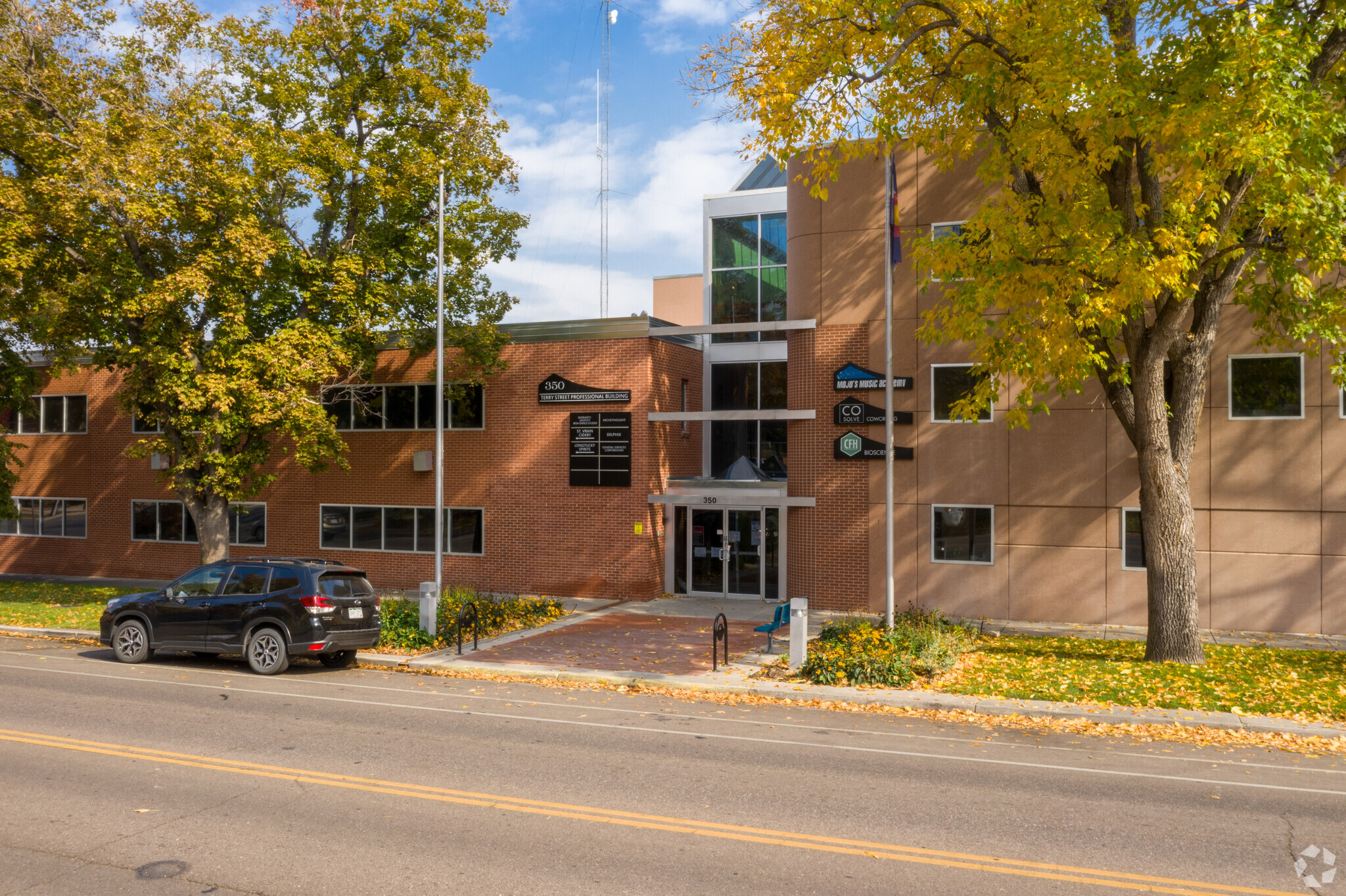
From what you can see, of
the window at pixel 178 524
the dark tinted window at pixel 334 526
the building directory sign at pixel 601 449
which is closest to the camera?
the building directory sign at pixel 601 449

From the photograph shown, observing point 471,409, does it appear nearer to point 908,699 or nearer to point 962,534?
point 962,534

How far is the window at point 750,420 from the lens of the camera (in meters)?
23.7

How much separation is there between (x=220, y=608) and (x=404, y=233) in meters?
10.5

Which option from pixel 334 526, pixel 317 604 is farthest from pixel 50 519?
pixel 317 604

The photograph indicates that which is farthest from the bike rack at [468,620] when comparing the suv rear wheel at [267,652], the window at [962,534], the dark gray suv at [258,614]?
the window at [962,534]

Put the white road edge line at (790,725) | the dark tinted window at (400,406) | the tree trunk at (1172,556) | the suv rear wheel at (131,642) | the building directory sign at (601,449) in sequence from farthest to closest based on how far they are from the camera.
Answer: the dark tinted window at (400,406) < the building directory sign at (601,449) < the suv rear wheel at (131,642) < the tree trunk at (1172,556) < the white road edge line at (790,725)

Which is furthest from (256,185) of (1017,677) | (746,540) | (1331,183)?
(1331,183)

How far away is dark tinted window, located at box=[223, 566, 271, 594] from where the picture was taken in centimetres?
1388

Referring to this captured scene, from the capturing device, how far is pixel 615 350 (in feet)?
73.7

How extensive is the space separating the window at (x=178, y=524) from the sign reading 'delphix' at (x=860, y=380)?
16912 mm

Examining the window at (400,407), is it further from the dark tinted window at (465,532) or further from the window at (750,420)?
the window at (750,420)

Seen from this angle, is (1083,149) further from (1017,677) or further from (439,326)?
(439,326)

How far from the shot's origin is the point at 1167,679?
12.6 meters

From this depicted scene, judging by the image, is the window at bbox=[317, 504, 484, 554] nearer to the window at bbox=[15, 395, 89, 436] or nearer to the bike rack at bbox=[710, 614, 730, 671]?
the window at bbox=[15, 395, 89, 436]
